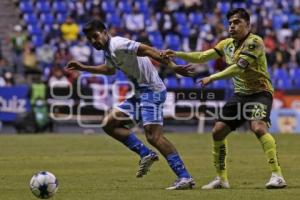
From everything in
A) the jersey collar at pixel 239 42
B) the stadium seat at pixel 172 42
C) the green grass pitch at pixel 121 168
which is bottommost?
the green grass pitch at pixel 121 168

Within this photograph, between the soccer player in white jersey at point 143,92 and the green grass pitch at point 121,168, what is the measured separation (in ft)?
1.30

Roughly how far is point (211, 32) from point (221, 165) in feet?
69.9

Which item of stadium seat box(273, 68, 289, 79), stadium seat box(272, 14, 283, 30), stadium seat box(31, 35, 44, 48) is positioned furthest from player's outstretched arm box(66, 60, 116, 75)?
stadium seat box(272, 14, 283, 30)

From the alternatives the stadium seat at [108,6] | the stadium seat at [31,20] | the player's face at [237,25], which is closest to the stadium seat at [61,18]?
the stadium seat at [31,20]

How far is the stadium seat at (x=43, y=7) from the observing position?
3384 cm

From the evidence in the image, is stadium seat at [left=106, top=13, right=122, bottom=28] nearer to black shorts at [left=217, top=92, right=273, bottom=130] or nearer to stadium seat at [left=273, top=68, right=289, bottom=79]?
stadium seat at [left=273, top=68, right=289, bottom=79]

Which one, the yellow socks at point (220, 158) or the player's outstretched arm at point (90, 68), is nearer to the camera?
the yellow socks at point (220, 158)

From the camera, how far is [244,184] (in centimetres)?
1212

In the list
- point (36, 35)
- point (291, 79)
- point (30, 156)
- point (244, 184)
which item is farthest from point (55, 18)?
point (244, 184)

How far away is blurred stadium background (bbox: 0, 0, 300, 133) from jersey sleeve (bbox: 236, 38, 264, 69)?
35.6 feet

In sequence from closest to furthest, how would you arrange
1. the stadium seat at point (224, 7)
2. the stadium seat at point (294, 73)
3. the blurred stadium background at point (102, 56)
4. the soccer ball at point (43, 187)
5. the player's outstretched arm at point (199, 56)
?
1. the soccer ball at point (43, 187)
2. the player's outstretched arm at point (199, 56)
3. the blurred stadium background at point (102, 56)
4. the stadium seat at point (294, 73)
5. the stadium seat at point (224, 7)

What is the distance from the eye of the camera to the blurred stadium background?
27000 millimetres

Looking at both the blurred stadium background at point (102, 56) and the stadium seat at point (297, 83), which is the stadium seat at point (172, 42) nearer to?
the blurred stadium background at point (102, 56)

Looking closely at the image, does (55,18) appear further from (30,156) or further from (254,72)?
(254,72)
